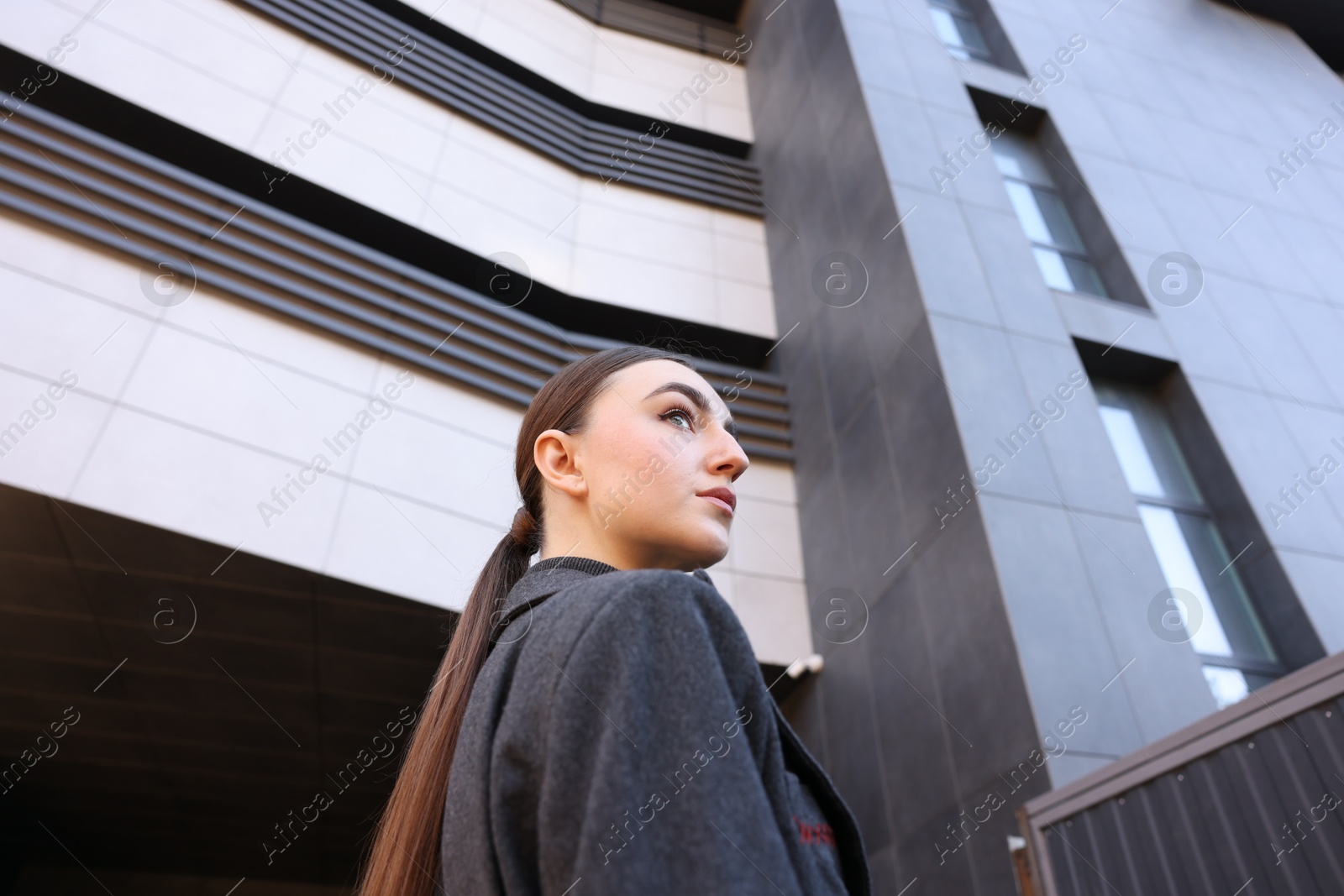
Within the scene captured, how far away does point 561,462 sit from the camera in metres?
1.61

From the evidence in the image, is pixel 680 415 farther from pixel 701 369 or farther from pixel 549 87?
pixel 549 87

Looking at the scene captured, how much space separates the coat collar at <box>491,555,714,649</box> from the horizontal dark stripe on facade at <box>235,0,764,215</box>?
8.61m

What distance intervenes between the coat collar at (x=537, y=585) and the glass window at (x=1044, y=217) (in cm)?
670

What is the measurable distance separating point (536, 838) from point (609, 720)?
0.64 feet

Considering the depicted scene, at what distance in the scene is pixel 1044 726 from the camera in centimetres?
442

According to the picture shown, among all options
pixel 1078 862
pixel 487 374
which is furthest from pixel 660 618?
pixel 487 374

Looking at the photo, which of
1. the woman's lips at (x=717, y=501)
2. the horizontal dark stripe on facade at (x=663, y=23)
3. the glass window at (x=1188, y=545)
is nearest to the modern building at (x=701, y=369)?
the glass window at (x=1188, y=545)

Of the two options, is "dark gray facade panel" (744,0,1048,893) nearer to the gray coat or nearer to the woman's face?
the woman's face

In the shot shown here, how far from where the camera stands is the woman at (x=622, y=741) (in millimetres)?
809

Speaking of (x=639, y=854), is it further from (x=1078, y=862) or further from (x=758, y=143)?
(x=758, y=143)

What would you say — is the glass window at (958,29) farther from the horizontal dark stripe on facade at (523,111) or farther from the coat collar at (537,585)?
the coat collar at (537,585)

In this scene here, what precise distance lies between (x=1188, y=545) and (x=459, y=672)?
19.8 feet

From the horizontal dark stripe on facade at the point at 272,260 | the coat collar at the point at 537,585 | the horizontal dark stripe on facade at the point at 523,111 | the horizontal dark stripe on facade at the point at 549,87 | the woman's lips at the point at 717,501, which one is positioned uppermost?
the horizontal dark stripe on facade at the point at 549,87

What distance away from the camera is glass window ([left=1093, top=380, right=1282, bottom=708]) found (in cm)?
536
